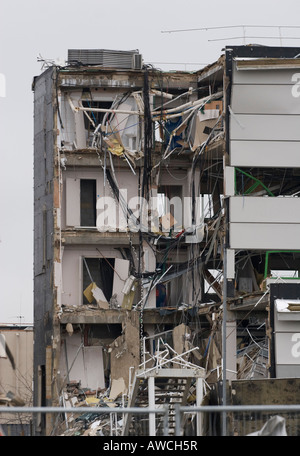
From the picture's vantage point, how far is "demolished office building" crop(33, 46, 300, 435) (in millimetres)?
43219

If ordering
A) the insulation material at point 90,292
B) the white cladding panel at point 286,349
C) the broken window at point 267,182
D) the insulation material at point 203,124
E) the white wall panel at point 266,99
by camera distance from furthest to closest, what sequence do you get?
the insulation material at point 90,292, the insulation material at point 203,124, the broken window at point 267,182, the white wall panel at point 266,99, the white cladding panel at point 286,349

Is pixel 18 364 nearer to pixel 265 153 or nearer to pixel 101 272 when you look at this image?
pixel 101 272

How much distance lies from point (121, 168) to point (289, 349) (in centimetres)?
1188

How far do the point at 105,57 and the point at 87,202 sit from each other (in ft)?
20.4

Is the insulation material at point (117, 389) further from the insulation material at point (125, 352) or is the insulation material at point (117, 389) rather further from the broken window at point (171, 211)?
the broken window at point (171, 211)

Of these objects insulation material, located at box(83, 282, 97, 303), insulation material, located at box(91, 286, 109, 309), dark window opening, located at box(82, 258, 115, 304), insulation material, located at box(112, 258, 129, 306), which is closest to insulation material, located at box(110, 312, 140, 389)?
insulation material, located at box(91, 286, 109, 309)

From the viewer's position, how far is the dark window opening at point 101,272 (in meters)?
44.9

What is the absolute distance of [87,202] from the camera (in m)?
45.3

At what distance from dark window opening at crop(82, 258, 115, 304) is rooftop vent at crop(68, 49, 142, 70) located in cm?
805

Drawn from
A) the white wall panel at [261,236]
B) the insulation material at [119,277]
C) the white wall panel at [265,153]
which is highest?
the white wall panel at [265,153]

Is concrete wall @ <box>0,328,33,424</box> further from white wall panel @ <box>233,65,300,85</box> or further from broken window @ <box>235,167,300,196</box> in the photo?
white wall panel @ <box>233,65,300,85</box>

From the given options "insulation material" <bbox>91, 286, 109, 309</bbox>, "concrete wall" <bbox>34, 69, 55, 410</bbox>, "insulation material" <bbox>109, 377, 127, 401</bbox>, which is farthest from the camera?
"concrete wall" <bbox>34, 69, 55, 410</bbox>


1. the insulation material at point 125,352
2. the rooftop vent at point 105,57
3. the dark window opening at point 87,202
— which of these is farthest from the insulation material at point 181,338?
the rooftop vent at point 105,57

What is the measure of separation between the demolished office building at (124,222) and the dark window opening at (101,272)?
5cm
